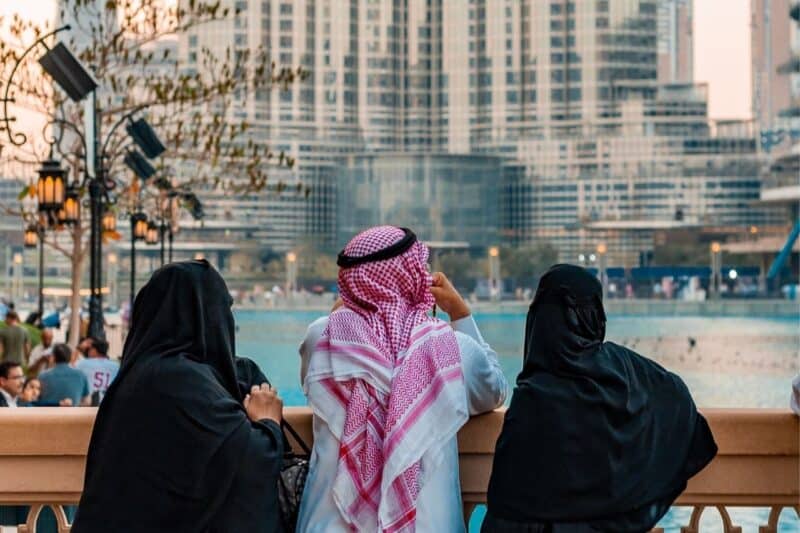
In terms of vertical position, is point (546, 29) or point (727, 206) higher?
point (546, 29)

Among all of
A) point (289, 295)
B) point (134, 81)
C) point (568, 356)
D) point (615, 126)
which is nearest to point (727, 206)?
point (615, 126)

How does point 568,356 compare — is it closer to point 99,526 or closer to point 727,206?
point 99,526

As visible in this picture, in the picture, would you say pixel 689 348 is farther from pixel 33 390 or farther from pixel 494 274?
pixel 33 390

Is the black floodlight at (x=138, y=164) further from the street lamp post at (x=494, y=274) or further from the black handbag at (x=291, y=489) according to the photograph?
the street lamp post at (x=494, y=274)

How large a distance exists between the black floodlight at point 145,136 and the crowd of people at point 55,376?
13.7 ft

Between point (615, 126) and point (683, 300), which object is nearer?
→ point (683, 300)

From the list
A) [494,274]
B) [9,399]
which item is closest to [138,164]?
[9,399]

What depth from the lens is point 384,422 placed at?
2.10m

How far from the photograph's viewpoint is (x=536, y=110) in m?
66.2

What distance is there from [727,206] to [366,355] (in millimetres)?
64252

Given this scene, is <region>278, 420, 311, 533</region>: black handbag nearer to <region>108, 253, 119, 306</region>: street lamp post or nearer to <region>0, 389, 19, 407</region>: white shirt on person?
<region>0, 389, 19, 407</region>: white shirt on person

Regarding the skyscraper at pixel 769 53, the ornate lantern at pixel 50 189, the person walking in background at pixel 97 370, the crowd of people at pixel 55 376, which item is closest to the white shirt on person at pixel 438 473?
the crowd of people at pixel 55 376

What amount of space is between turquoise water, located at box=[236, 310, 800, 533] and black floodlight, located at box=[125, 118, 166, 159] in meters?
8.50

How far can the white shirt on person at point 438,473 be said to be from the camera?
82.4 inches
